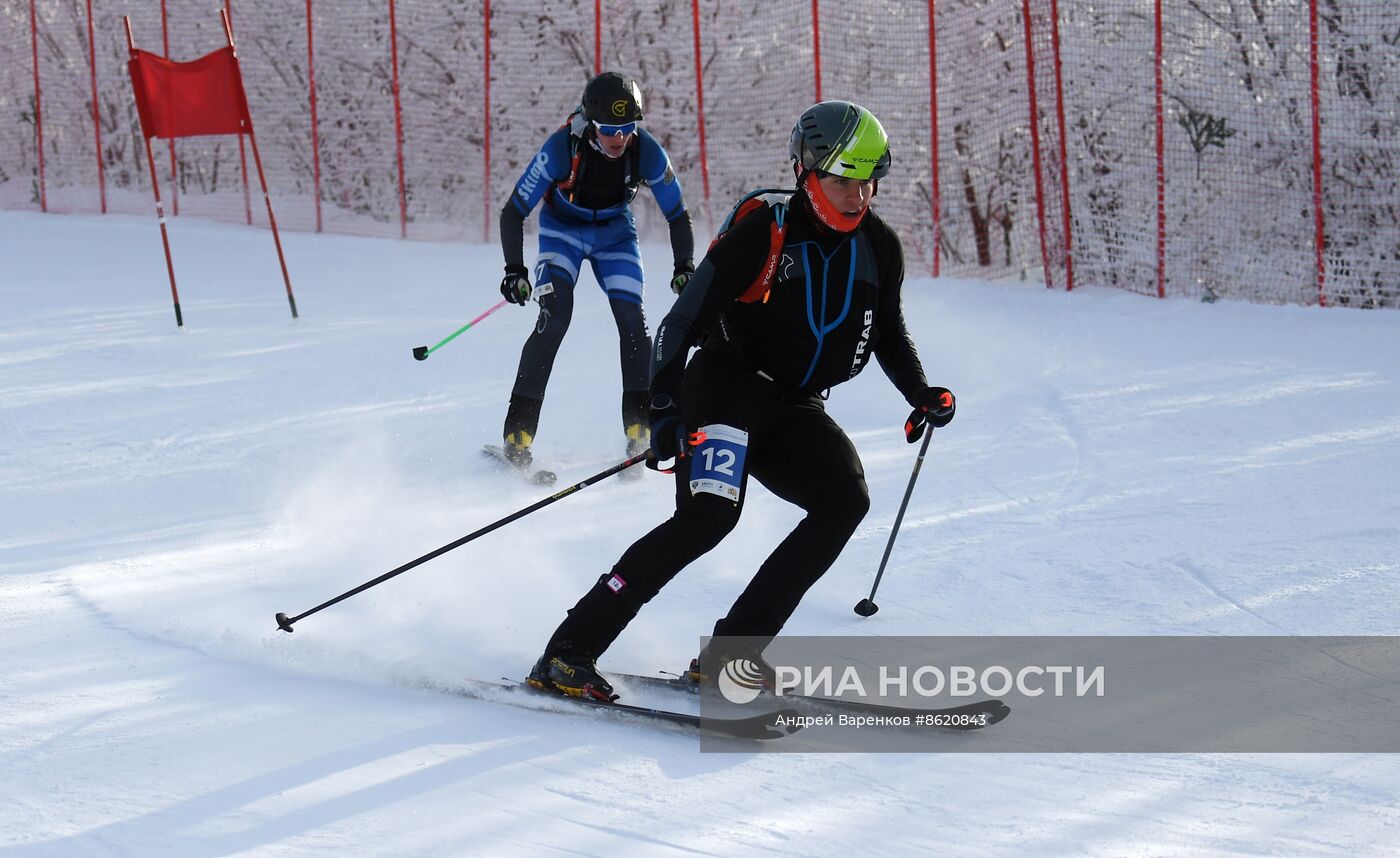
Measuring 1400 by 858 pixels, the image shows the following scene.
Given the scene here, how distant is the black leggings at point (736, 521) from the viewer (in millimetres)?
3678

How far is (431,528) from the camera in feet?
18.5

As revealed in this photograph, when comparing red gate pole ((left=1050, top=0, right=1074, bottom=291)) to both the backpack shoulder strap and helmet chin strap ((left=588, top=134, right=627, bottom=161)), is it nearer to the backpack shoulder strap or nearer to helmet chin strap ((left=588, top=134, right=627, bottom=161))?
helmet chin strap ((left=588, top=134, right=627, bottom=161))

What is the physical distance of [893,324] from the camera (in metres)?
4.01

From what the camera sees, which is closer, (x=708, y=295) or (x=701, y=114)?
(x=708, y=295)

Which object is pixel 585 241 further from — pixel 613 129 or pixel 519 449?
pixel 519 449

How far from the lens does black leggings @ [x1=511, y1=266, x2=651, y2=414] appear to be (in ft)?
21.0

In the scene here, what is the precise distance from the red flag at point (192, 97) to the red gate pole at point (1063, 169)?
606 centimetres

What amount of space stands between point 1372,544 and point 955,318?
4775 mm

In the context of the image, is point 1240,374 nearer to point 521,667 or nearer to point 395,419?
point 395,419

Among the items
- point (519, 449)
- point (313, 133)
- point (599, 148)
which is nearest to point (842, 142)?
point (599, 148)

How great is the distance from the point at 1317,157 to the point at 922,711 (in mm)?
7798

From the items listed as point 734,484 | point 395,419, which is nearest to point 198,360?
point 395,419

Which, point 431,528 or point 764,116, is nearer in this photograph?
point 431,528

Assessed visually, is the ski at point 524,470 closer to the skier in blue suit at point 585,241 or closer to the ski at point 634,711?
the skier in blue suit at point 585,241
